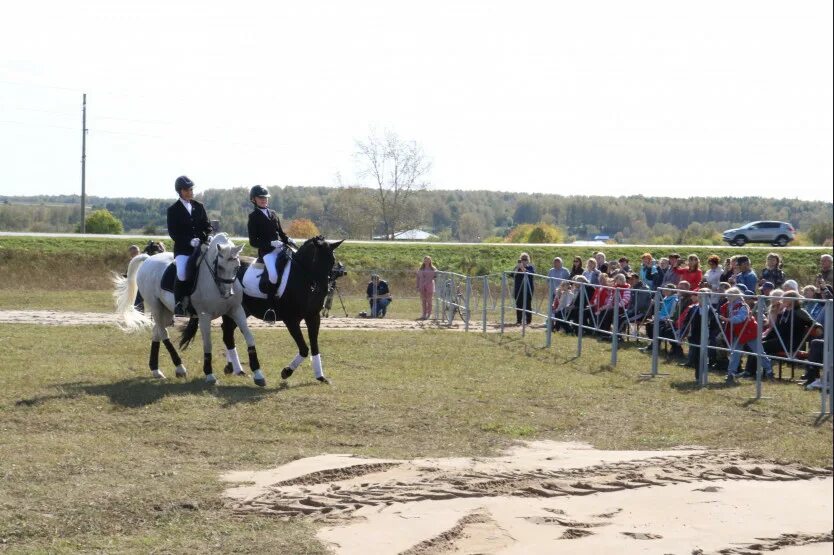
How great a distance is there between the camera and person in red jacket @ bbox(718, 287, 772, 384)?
1468 centimetres

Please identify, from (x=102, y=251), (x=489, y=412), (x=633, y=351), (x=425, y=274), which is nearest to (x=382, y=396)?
(x=489, y=412)

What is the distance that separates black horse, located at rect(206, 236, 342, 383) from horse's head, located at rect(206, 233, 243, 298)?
828mm

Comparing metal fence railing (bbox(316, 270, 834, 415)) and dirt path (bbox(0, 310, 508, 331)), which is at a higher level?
metal fence railing (bbox(316, 270, 834, 415))

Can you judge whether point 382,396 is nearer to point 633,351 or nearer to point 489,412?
point 489,412

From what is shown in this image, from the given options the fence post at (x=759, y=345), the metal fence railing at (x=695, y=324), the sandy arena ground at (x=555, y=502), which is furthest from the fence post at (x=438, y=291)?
the sandy arena ground at (x=555, y=502)

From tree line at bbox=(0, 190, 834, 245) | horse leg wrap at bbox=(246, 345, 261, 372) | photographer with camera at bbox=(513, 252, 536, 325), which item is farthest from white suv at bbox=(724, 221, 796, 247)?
horse leg wrap at bbox=(246, 345, 261, 372)

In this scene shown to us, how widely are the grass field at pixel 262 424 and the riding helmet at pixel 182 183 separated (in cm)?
261

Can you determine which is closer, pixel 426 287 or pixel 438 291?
pixel 438 291

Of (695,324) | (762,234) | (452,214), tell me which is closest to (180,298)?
(695,324)

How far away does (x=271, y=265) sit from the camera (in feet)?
50.1

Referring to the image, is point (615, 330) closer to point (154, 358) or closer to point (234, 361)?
point (234, 361)

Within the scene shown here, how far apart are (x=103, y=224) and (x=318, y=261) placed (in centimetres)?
3857

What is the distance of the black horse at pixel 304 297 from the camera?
15.1 metres

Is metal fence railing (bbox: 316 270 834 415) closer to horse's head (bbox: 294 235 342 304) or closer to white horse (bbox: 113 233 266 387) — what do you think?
horse's head (bbox: 294 235 342 304)
